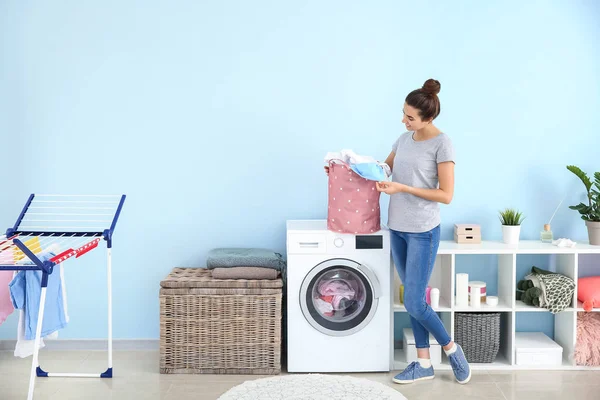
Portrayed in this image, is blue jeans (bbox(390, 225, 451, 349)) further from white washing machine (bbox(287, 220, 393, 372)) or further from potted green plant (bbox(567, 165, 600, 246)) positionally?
potted green plant (bbox(567, 165, 600, 246))

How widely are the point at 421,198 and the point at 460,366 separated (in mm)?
933

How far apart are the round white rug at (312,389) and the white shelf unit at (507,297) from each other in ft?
1.35

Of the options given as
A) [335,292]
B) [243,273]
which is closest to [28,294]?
[243,273]

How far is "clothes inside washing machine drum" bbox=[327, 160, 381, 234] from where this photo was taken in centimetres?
389

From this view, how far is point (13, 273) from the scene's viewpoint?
3586 millimetres

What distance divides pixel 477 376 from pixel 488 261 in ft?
2.46

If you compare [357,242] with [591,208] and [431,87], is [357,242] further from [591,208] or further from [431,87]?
[591,208]

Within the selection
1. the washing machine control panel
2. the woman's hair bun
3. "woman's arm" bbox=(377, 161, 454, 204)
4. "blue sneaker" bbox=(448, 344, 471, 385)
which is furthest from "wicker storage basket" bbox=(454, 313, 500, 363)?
the woman's hair bun

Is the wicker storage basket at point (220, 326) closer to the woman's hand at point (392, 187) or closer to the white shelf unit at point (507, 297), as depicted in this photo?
the white shelf unit at point (507, 297)

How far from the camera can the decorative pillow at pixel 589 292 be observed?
416 cm

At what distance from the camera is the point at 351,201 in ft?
12.9

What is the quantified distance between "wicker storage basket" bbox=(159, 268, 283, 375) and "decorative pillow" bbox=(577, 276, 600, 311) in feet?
5.66

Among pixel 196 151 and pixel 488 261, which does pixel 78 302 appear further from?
pixel 488 261

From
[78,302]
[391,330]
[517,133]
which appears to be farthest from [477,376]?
[78,302]
